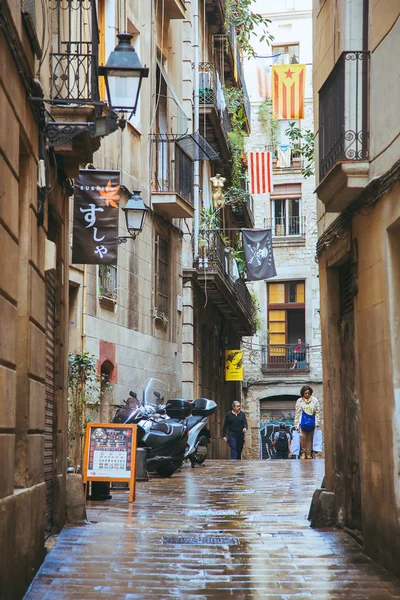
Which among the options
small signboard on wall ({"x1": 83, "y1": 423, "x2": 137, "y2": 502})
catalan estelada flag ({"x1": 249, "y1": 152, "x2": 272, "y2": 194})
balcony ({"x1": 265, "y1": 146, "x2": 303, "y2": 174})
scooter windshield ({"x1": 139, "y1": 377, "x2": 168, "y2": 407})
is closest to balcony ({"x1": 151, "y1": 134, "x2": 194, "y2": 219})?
scooter windshield ({"x1": 139, "y1": 377, "x2": 168, "y2": 407})

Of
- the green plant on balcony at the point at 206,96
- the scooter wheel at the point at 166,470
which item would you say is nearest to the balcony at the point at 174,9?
the green plant on balcony at the point at 206,96

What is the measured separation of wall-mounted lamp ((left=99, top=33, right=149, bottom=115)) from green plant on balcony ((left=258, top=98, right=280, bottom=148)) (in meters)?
37.0

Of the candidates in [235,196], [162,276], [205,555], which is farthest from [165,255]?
[205,555]

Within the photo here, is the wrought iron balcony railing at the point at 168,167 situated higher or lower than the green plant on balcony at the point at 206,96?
lower

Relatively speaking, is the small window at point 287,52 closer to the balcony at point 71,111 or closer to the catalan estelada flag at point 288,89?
the catalan estelada flag at point 288,89

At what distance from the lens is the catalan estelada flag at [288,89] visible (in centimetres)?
3238

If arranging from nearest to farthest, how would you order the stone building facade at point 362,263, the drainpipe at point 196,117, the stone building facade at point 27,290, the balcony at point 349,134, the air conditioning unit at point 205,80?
the stone building facade at point 27,290 → the stone building facade at point 362,263 → the balcony at point 349,134 → the drainpipe at point 196,117 → the air conditioning unit at point 205,80

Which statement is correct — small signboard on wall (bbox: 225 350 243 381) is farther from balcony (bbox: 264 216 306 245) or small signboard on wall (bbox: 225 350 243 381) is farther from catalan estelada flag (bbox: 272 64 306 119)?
balcony (bbox: 264 216 306 245)

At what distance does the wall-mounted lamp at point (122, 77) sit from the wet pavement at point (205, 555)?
13.4 feet

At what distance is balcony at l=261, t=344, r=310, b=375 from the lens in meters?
44.1

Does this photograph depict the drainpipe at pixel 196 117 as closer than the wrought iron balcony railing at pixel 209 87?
Yes

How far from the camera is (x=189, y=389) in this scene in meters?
25.4

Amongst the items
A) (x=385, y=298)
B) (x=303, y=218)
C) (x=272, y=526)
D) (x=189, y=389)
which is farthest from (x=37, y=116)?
(x=303, y=218)

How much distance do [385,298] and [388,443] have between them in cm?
117
